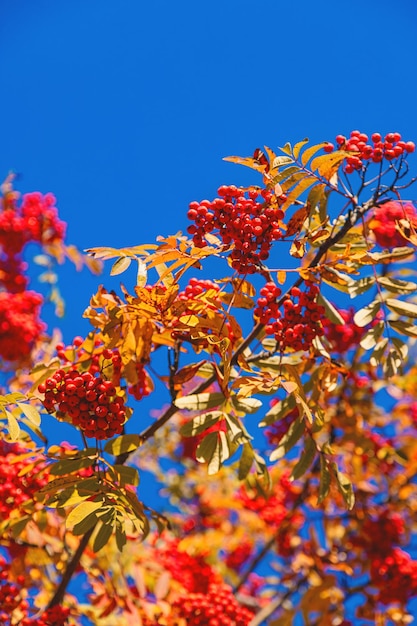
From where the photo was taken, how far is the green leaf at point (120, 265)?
96.1 inches

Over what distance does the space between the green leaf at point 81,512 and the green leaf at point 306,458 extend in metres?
1.05

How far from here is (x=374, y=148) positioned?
257 cm

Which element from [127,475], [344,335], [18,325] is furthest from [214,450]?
[18,325]

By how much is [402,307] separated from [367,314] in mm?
146

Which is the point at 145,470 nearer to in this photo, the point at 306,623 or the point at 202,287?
the point at 306,623

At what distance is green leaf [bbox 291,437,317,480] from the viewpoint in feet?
9.52

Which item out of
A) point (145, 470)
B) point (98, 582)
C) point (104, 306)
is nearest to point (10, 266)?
point (145, 470)

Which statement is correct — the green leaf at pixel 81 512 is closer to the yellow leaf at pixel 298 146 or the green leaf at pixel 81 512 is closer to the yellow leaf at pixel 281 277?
the yellow leaf at pixel 281 277

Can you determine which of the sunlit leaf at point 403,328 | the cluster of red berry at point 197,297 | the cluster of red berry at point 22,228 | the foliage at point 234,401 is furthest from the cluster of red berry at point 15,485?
the cluster of red berry at point 22,228

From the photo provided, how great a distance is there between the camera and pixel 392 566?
13.9 feet

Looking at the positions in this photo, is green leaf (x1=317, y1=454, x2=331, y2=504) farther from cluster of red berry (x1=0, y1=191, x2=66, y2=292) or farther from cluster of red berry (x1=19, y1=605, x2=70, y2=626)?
cluster of red berry (x1=0, y1=191, x2=66, y2=292)

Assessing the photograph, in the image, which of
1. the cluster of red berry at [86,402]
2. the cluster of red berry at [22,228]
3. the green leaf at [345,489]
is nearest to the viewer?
the cluster of red berry at [86,402]

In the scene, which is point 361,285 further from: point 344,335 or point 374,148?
point 344,335

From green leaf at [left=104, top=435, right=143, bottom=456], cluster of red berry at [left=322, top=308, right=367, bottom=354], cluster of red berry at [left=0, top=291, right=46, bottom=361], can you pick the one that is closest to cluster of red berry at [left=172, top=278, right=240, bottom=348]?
green leaf at [left=104, top=435, right=143, bottom=456]
